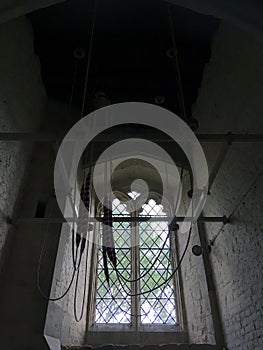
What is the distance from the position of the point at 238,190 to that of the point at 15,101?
228 cm

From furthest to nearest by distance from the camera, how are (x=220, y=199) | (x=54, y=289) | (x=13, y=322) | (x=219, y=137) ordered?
1. (x=220, y=199)
2. (x=54, y=289)
3. (x=13, y=322)
4. (x=219, y=137)

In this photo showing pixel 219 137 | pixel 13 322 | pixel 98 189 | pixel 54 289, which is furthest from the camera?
pixel 98 189

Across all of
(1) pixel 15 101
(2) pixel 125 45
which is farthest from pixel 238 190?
(1) pixel 15 101

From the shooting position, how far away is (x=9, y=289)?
9.57 ft

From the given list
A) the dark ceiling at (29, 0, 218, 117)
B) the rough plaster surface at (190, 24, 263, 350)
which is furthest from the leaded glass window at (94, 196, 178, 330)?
the dark ceiling at (29, 0, 218, 117)

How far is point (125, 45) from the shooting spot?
364 cm

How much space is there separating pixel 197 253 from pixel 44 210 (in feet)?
5.59

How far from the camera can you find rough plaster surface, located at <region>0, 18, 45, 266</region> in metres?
2.83

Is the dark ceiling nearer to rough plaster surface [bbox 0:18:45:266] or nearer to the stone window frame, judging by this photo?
rough plaster surface [bbox 0:18:45:266]

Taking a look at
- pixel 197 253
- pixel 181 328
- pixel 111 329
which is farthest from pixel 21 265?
pixel 181 328

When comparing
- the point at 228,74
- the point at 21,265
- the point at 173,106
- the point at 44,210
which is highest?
the point at 173,106

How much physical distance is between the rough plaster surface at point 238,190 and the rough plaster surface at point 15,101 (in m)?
2.04

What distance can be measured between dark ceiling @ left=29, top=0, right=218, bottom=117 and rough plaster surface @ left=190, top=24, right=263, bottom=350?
0.30m

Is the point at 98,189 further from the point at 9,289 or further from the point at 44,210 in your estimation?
the point at 9,289
